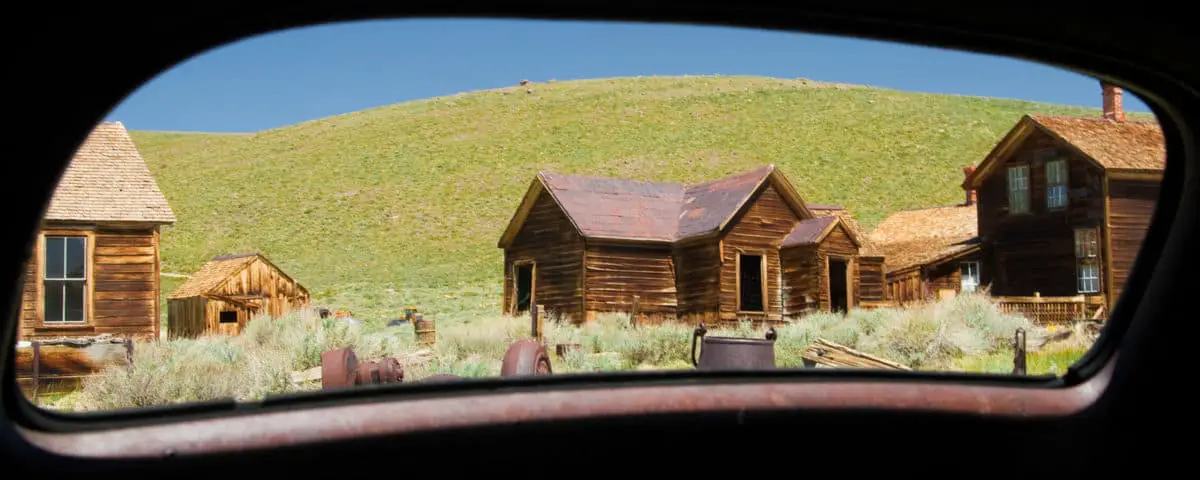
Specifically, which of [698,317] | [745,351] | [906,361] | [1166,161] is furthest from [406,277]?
[1166,161]

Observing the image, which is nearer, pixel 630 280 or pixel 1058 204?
pixel 630 280

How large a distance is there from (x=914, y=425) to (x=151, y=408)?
1425 mm

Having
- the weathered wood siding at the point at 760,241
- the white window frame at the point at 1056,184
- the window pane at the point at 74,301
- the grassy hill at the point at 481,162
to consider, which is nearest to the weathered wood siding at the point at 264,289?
the window pane at the point at 74,301

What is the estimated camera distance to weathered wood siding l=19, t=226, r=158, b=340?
50.8 feet

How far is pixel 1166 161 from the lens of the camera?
2.34 metres

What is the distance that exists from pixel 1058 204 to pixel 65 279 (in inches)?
780

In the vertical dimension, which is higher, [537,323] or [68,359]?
[537,323]

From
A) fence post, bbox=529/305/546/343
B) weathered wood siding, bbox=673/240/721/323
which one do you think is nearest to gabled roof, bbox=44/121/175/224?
fence post, bbox=529/305/546/343

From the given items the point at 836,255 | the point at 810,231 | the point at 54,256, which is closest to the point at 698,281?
the point at 810,231

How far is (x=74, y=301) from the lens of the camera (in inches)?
608

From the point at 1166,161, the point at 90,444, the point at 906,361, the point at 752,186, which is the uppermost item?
the point at 752,186

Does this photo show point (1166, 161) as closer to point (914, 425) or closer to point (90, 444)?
point (914, 425)

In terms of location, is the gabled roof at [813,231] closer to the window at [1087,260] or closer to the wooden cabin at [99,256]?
the window at [1087,260]

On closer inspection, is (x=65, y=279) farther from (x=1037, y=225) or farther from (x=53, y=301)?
(x=1037, y=225)
